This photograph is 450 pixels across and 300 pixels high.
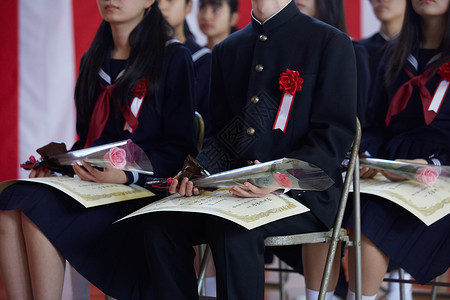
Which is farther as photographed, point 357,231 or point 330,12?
point 330,12

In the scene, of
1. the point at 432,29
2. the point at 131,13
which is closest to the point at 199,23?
the point at 131,13

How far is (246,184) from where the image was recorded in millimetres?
1566

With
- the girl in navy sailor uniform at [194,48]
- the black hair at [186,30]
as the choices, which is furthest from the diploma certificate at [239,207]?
the black hair at [186,30]

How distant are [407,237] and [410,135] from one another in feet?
1.50

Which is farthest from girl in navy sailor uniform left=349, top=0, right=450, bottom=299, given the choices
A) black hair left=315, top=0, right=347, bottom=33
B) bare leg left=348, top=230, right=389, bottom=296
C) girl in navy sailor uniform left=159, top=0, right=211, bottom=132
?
girl in navy sailor uniform left=159, top=0, right=211, bottom=132

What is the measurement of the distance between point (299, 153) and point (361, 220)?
1.23 ft

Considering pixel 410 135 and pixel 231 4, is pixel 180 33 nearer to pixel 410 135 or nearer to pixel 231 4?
pixel 231 4

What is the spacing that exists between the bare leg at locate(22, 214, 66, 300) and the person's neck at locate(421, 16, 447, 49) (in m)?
1.45

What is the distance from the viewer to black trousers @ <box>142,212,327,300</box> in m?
1.52

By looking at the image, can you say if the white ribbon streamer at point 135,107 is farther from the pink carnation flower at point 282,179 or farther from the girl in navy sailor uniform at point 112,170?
the pink carnation flower at point 282,179

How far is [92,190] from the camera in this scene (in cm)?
187

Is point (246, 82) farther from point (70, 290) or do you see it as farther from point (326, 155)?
point (70, 290)

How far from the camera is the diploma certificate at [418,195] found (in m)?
1.77

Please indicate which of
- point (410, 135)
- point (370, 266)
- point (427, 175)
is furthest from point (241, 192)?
point (410, 135)
